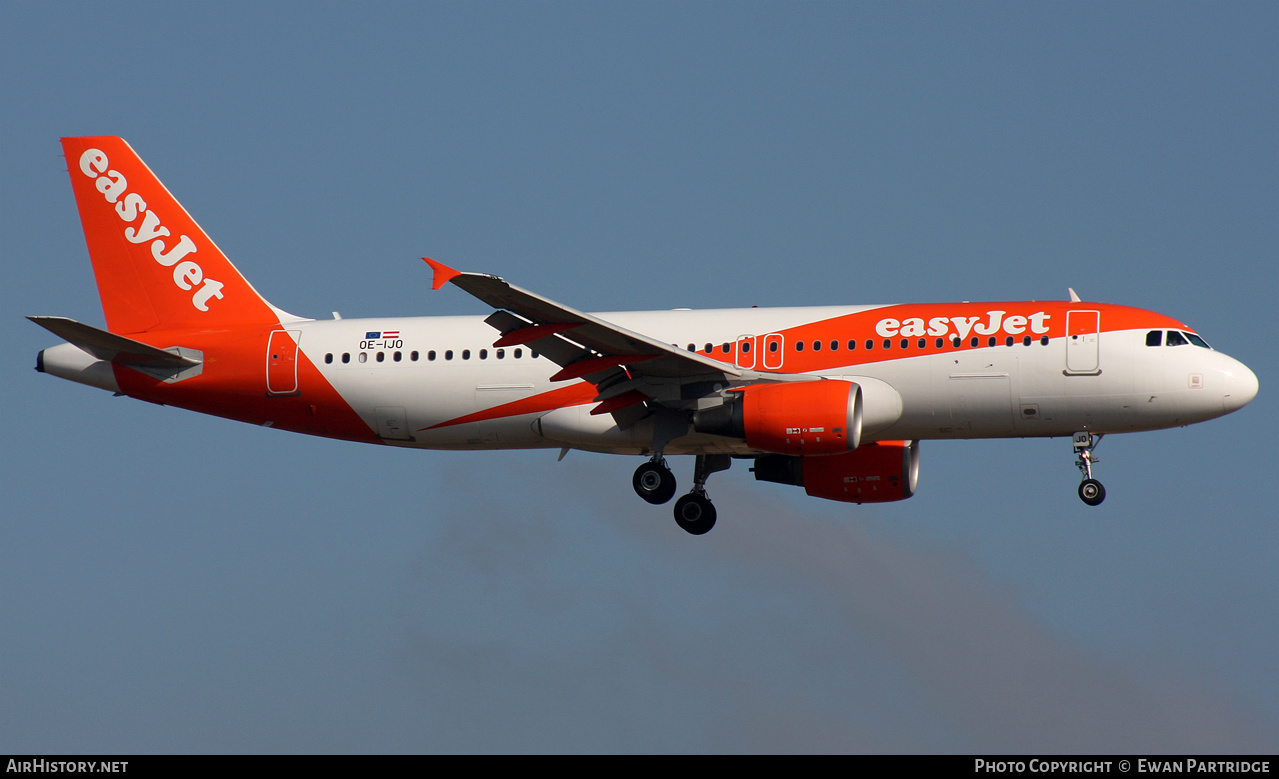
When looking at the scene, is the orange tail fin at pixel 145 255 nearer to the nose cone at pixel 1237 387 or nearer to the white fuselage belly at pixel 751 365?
the white fuselage belly at pixel 751 365

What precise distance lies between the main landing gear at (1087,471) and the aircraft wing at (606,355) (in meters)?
6.96

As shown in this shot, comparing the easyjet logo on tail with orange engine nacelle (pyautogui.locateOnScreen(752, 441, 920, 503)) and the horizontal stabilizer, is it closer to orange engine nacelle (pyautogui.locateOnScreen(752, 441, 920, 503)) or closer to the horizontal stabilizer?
the horizontal stabilizer

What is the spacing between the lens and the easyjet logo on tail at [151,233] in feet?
138

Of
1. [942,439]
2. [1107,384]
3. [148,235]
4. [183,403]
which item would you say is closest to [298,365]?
[183,403]

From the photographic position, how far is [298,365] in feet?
131

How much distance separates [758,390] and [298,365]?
1174 centimetres

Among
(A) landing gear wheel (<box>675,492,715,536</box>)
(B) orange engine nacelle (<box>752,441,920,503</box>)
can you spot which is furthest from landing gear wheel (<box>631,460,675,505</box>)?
Result: (B) orange engine nacelle (<box>752,441,920,503</box>)

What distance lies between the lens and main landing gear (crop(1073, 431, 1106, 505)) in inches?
1432

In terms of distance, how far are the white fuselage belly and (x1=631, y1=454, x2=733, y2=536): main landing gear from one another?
23.2 inches

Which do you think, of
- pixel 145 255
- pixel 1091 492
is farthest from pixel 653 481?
pixel 145 255

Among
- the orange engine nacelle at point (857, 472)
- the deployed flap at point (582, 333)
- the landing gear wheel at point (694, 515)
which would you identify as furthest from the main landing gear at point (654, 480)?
the orange engine nacelle at point (857, 472)

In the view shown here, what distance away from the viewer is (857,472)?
1606 inches
